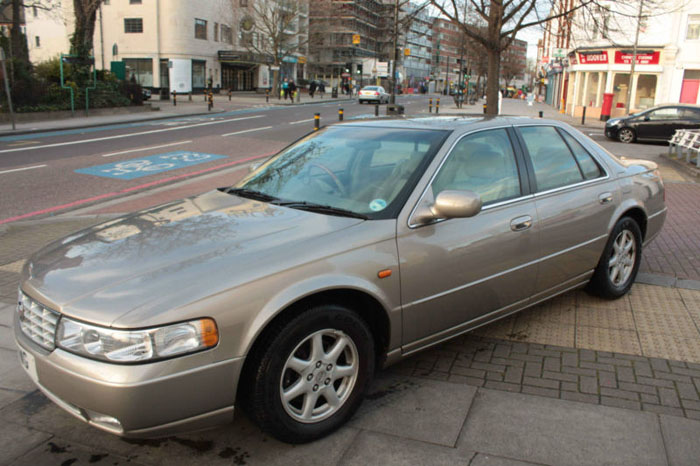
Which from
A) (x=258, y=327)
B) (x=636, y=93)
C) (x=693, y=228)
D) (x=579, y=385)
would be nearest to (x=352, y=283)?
(x=258, y=327)

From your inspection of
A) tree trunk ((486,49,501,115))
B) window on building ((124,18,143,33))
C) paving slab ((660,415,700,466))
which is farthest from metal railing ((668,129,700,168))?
window on building ((124,18,143,33))

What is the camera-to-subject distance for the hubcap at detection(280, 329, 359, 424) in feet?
9.04

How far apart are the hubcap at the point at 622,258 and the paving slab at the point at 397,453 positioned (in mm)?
2675

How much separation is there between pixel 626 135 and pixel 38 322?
892 inches

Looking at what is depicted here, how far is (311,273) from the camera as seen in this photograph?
277 cm

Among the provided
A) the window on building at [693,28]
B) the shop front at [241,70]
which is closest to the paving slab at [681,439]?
the window on building at [693,28]

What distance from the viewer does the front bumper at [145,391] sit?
7.68ft

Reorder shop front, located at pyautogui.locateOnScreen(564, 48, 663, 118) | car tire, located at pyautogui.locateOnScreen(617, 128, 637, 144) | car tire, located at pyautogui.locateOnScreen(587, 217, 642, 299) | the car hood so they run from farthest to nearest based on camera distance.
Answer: shop front, located at pyautogui.locateOnScreen(564, 48, 663, 118) → car tire, located at pyautogui.locateOnScreen(617, 128, 637, 144) → car tire, located at pyautogui.locateOnScreen(587, 217, 642, 299) → the car hood

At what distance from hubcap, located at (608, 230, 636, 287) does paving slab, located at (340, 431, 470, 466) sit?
2675 mm

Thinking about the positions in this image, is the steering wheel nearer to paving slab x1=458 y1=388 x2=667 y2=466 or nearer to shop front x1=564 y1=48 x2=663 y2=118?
paving slab x1=458 y1=388 x2=667 y2=466

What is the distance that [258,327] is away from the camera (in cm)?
256

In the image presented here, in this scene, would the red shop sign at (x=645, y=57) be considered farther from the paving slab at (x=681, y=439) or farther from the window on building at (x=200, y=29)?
the window on building at (x=200, y=29)

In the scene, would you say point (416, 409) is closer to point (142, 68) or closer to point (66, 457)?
point (66, 457)

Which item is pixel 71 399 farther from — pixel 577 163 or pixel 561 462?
pixel 577 163
